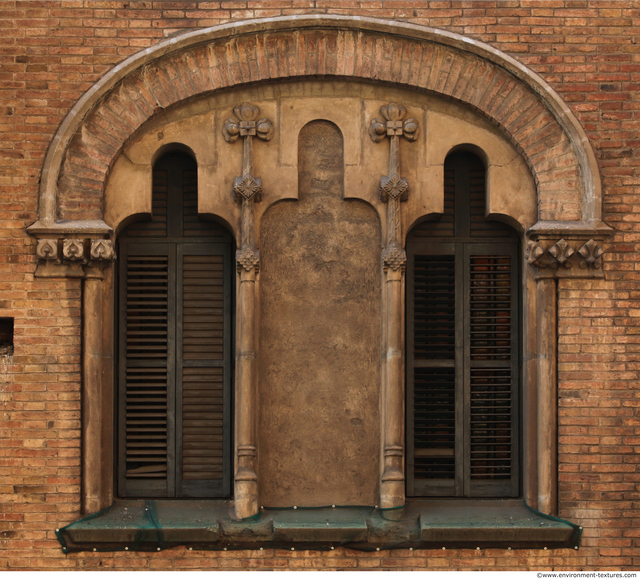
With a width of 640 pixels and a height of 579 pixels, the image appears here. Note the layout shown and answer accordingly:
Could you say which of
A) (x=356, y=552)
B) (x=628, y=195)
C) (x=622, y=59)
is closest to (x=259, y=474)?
(x=356, y=552)

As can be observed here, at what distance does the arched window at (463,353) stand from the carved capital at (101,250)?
266 centimetres

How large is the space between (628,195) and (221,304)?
373 cm

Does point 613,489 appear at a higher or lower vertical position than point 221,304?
lower

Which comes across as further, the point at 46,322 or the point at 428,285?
the point at 428,285

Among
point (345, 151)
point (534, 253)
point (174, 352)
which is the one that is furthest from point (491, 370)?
point (174, 352)

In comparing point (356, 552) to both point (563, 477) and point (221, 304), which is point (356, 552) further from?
point (221, 304)

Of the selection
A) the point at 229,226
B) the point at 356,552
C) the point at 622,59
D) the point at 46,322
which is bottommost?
the point at 356,552

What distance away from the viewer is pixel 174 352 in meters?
7.20

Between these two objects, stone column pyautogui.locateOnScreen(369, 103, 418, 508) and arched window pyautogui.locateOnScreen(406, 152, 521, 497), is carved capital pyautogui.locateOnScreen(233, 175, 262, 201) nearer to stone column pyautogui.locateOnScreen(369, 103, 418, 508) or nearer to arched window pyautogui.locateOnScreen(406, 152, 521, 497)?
stone column pyautogui.locateOnScreen(369, 103, 418, 508)

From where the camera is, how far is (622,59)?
6910 mm

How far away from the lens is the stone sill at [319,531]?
6.61 meters

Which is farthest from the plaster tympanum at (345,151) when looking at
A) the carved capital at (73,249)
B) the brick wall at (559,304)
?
the brick wall at (559,304)

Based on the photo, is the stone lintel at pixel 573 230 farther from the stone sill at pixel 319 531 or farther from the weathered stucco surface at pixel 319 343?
the stone sill at pixel 319 531

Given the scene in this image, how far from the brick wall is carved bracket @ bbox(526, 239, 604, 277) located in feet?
0.42
